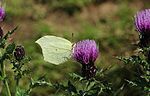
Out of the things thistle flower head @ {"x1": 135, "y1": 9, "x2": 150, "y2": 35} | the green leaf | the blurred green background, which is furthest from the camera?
the blurred green background

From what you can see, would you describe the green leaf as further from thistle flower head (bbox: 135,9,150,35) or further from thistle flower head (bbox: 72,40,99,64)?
thistle flower head (bbox: 135,9,150,35)

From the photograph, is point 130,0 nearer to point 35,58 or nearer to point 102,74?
point 35,58

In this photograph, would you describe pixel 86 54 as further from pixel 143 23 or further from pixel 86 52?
pixel 143 23

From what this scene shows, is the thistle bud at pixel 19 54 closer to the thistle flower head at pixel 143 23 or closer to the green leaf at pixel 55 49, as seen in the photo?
the green leaf at pixel 55 49

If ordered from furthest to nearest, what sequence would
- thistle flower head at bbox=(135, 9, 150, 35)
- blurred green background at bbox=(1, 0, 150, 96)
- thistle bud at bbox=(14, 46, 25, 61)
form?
blurred green background at bbox=(1, 0, 150, 96), thistle bud at bbox=(14, 46, 25, 61), thistle flower head at bbox=(135, 9, 150, 35)

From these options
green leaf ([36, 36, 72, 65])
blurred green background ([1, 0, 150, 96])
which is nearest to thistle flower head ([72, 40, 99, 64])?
green leaf ([36, 36, 72, 65])

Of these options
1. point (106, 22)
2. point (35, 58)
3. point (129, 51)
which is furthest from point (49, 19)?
point (129, 51)

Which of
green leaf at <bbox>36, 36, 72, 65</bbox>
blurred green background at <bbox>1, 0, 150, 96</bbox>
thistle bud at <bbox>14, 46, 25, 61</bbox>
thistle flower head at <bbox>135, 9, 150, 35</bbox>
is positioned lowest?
blurred green background at <bbox>1, 0, 150, 96</bbox>

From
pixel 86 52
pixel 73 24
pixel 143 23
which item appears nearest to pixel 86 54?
pixel 86 52
